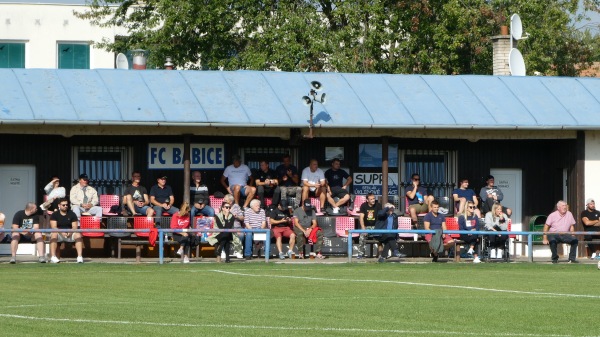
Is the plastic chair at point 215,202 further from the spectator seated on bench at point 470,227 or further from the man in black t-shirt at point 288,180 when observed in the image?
the spectator seated on bench at point 470,227

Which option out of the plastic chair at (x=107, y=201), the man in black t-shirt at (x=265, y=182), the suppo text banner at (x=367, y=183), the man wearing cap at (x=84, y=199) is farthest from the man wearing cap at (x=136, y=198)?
the suppo text banner at (x=367, y=183)

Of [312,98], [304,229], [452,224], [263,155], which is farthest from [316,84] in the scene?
[452,224]

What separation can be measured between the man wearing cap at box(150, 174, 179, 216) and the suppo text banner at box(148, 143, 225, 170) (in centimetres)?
119

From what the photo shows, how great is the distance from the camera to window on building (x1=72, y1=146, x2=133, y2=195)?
91.5 feet

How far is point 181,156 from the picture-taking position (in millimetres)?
28109

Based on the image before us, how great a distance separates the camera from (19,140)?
27641 mm

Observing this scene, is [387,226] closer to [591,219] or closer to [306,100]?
[306,100]

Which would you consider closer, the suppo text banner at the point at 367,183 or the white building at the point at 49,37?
the suppo text banner at the point at 367,183

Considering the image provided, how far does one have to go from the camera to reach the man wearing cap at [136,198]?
1048 inches

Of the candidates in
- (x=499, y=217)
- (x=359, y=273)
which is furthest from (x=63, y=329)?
(x=499, y=217)

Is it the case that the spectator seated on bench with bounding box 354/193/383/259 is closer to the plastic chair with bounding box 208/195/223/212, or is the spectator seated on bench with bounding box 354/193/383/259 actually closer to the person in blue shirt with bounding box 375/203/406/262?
the person in blue shirt with bounding box 375/203/406/262

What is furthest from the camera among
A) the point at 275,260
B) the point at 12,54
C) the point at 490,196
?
the point at 12,54

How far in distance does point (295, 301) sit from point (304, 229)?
434 inches

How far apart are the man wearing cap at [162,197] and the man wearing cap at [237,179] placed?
4.23ft
